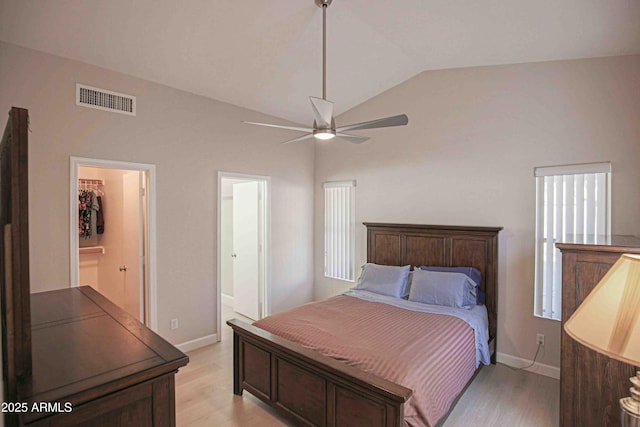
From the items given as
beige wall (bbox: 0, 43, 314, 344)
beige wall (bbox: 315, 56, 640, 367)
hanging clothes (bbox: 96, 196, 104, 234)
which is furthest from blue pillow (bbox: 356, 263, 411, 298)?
hanging clothes (bbox: 96, 196, 104, 234)

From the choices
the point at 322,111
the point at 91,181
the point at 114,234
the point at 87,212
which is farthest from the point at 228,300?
the point at 322,111

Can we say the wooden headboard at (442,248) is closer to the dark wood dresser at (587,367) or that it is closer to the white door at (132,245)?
the dark wood dresser at (587,367)

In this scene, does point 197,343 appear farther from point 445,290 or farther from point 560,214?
point 560,214

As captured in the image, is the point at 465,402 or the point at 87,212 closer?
the point at 465,402

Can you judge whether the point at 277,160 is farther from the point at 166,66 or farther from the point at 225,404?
the point at 225,404

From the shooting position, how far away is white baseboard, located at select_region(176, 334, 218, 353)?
377 centimetres

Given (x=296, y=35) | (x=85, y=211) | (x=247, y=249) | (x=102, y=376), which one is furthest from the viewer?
Answer: (x=247, y=249)

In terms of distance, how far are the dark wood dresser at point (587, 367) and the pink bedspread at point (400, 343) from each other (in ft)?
2.25

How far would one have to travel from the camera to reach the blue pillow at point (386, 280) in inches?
145

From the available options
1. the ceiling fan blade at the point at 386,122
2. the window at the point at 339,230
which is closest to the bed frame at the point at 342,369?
the window at the point at 339,230

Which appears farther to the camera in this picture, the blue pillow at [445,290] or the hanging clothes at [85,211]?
the hanging clothes at [85,211]

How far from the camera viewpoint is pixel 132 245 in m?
3.76

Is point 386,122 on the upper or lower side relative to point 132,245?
upper

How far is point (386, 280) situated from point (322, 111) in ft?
7.25
